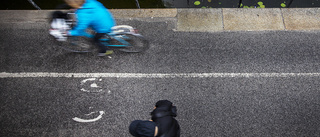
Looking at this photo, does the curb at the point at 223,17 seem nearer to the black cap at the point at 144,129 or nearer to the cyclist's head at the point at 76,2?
the cyclist's head at the point at 76,2

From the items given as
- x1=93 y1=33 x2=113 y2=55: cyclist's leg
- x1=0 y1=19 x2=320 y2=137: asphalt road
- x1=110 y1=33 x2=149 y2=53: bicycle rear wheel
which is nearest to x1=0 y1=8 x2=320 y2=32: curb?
x1=0 y1=19 x2=320 y2=137: asphalt road

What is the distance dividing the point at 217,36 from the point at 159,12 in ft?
6.44

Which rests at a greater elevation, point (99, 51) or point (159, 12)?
point (159, 12)

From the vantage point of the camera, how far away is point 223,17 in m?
5.83

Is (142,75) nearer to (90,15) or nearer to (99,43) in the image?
(99,43)

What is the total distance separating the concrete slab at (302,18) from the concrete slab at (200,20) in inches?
78.0

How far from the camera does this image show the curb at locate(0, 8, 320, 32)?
557 centimetres

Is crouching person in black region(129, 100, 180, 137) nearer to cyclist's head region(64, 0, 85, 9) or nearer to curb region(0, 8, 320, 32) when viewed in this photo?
cyclist's head region(64, 0, 85, 9)

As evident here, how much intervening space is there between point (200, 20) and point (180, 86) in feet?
7.54

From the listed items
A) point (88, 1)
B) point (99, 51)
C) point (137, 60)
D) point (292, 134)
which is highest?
point (88, 1)

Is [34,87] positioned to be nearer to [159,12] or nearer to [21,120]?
[21,120]

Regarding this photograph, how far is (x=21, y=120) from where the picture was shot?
4480 mm

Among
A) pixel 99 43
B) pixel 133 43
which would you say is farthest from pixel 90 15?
pixel 133 43

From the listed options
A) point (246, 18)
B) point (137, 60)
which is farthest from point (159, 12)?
point (246, 18)
